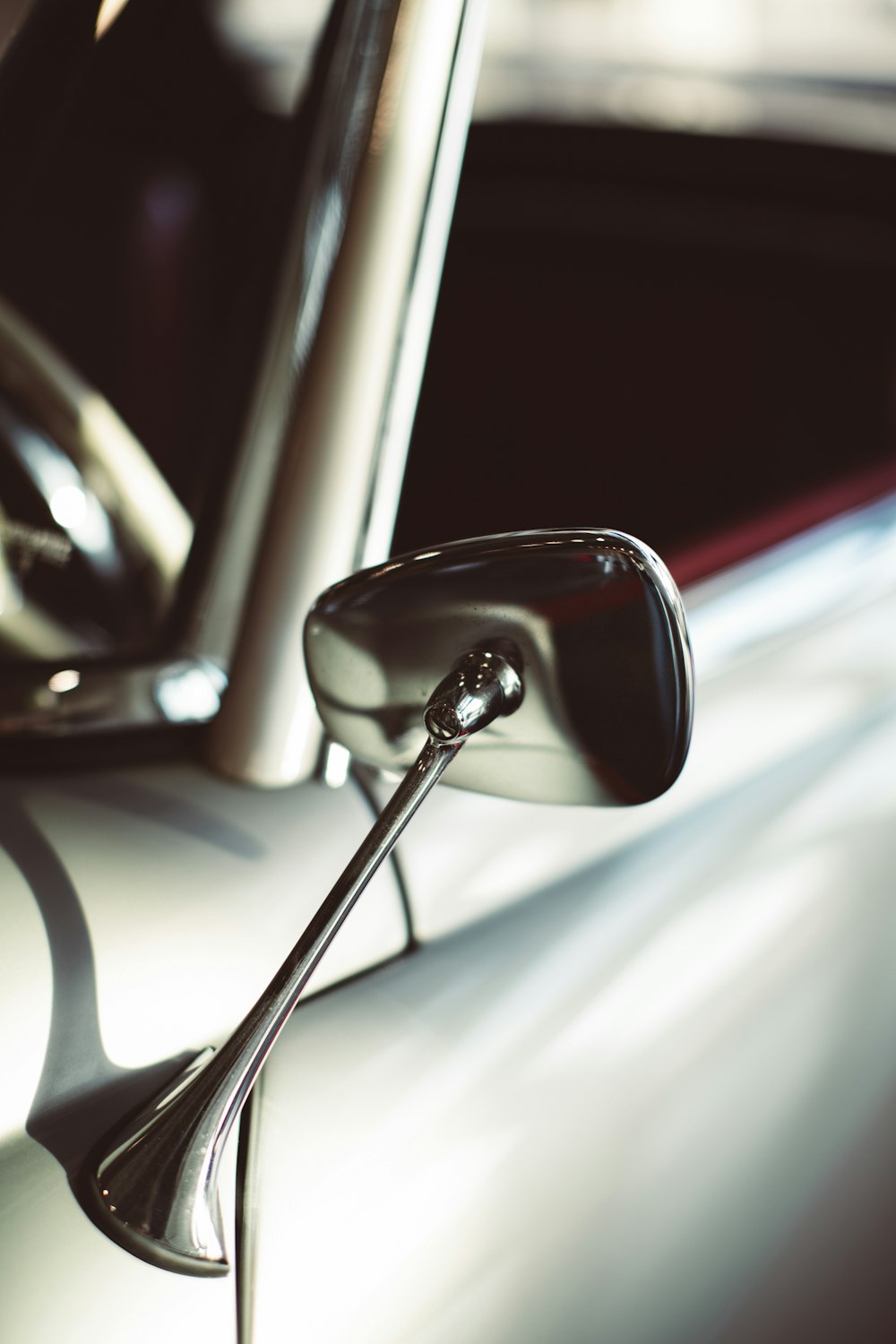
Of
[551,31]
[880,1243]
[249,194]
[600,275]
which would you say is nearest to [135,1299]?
[880,1243]

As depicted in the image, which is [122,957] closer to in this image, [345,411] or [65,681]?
[65,681]

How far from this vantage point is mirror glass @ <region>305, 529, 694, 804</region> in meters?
0.61

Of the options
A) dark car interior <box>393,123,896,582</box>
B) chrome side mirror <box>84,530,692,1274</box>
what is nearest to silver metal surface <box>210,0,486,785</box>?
chrome side mirror <box>84,530,692,1274</box>

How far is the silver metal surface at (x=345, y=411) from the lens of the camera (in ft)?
2.73

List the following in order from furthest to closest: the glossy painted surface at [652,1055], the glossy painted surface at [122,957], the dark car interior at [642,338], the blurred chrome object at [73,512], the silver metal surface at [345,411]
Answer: the dark car interior at [642,338], the blurred chrome object at [73,512], the silver metal surface at [345,411], the glossy painted surface at [652,1055], the glossy painted surface at [122,957]

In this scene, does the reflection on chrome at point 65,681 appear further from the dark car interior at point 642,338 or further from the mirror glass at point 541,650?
the dark car interior at point 642,338

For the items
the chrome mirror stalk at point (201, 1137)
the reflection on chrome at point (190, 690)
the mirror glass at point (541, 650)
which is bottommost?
the chrome mirror stalk at point (201, 1137)

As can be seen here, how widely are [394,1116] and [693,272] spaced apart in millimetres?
1940

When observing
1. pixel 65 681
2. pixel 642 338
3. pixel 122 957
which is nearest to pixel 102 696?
pixel 65 681

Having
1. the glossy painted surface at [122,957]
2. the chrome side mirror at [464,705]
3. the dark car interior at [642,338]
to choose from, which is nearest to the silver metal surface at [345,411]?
the glossy painted surface at [122,957]

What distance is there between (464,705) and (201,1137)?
0.25m

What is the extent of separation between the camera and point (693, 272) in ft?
7.38

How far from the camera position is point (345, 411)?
845 millimetres

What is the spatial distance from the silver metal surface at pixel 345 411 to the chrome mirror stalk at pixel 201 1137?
0.25 meters
